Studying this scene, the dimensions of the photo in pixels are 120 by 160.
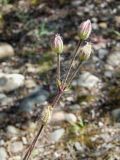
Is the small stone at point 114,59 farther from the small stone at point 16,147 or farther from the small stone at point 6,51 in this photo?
the small stone at point 16,147

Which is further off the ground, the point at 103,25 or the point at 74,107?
the point at 103,25

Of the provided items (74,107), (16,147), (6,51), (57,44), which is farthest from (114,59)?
(57,44)

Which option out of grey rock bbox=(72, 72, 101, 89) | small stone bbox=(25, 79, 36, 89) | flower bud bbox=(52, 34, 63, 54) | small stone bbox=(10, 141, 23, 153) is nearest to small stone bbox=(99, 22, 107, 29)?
grey rock bbox=(72, 72, 101, 89)

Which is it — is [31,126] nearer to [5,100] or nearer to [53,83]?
[5,100]

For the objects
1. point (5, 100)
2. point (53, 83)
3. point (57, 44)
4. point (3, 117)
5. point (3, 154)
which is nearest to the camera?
point (57, 44)

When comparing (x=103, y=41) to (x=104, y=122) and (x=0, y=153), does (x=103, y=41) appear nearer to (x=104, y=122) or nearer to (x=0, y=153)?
(x=104, y=122)

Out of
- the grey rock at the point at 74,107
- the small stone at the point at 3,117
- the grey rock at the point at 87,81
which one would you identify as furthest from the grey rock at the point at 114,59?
the small stone at the point at 3,117
